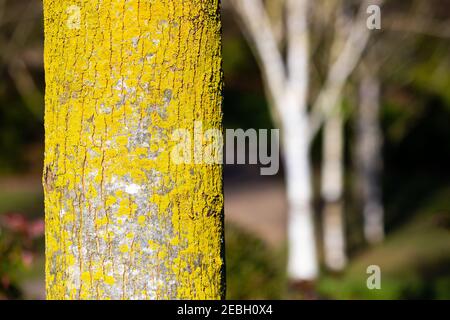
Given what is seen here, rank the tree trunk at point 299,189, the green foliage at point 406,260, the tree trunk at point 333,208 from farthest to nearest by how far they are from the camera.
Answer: the tree trunk at point 333,208, the tree trunk at point 299,189, the green foliage at point 406,260

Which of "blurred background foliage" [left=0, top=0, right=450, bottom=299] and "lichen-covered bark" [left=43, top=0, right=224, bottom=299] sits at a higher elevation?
"blurred background foliage" [left=0, top=0, right=450, bottom=299]

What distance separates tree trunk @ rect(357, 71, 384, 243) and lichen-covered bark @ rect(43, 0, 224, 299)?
1108cm

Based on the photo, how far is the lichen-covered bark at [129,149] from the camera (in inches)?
70.8

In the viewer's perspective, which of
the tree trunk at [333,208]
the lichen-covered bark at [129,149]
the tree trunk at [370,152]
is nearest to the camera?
the lichen-covered bark at [129,149]

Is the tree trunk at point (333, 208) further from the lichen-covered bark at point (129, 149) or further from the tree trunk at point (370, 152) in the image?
the lichen-covered bark at point (129, 149)

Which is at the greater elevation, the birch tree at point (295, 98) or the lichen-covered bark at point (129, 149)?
the birch tree at point (295, 98)

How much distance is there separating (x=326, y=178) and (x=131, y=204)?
30.9 ft

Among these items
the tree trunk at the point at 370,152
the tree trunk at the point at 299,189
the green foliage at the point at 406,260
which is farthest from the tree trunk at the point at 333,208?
the tree trunk at the point at 299,189

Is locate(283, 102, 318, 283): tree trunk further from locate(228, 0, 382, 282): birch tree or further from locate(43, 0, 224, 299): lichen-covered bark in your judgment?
locate(43, 0, 224, 299): lichen-covered bark

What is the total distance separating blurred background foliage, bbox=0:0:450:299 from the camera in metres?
5.68

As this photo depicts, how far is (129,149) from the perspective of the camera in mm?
1797

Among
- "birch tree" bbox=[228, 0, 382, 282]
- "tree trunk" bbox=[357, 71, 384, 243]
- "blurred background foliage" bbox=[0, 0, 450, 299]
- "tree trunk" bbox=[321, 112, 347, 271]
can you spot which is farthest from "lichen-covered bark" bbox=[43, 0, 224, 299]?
"tree trunk" bbox=[357, 71, 384, 243]

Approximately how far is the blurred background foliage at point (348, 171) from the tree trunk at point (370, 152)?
1.35ft

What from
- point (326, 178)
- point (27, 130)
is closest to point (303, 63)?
point (326, 178)
